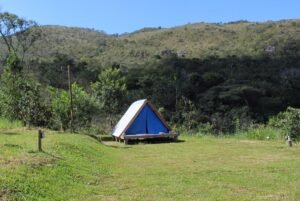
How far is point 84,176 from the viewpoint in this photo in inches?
390

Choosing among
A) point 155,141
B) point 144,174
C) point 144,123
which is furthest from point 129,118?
point 144,174

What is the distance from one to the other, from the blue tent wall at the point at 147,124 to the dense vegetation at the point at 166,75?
13.4ft

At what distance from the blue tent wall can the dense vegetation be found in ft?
13.4

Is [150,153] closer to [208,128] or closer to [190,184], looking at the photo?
[190,184]

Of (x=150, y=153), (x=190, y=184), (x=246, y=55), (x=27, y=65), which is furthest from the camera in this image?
(x=246, y=55)

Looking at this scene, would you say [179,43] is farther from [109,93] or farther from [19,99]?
[19,99]

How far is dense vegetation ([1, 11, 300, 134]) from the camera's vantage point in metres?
24.9

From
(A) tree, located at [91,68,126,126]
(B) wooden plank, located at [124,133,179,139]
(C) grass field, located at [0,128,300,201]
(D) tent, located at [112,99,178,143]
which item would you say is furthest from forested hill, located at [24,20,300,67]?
(C) grass field, located at [0,128,300,201]

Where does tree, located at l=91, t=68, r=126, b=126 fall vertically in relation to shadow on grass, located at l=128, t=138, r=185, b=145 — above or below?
above

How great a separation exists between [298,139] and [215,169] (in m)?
8.24

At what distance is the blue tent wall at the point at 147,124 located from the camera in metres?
21.6

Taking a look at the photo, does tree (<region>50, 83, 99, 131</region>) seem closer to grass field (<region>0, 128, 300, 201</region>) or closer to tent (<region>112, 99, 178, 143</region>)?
tent (<region>112, 99, 178, 143</region>)

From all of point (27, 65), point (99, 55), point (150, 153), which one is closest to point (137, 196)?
point (150, 153)

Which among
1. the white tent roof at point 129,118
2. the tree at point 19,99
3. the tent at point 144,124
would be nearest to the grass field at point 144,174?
the tent at point 144,124
